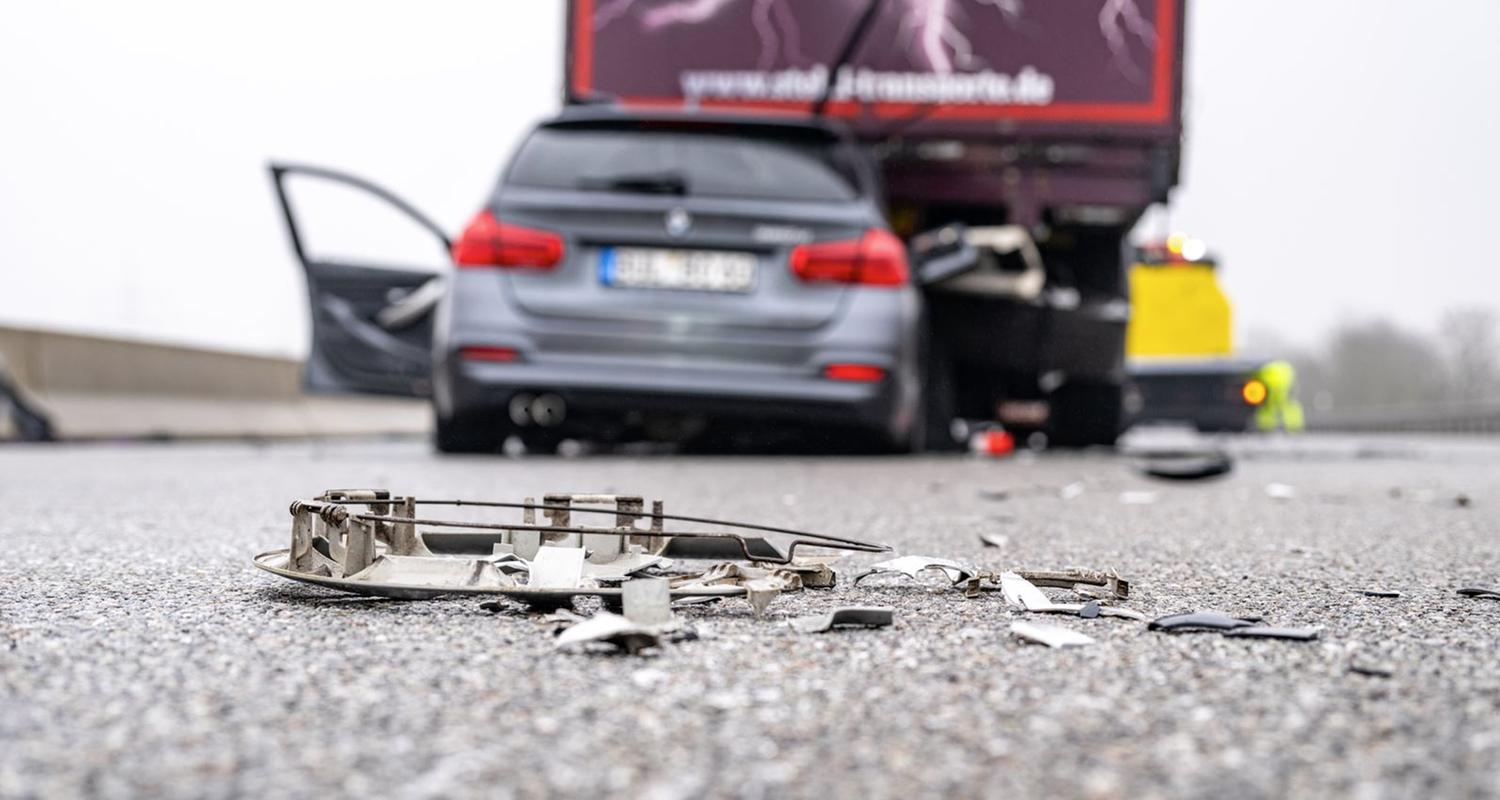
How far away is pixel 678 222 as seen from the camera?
6.61 m

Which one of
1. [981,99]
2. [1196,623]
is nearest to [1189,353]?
[981,99]

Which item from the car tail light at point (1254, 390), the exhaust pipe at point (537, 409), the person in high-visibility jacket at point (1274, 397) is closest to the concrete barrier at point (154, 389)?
→ the exhaust pipe at point (537, 409)

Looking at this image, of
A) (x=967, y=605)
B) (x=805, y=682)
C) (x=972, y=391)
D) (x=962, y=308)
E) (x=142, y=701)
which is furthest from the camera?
(x=972, y=391)

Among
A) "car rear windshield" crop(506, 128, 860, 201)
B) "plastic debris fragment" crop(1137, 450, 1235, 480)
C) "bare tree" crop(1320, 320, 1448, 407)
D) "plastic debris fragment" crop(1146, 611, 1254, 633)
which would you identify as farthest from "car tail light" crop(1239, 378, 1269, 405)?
"bare tree" crop(1320, 320, 1448, 407)

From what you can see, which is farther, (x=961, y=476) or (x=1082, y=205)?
(x=1082, y=205)

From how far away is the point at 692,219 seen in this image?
662cm

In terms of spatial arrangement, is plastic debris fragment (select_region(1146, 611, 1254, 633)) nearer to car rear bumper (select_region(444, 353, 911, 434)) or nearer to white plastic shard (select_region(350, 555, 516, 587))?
white plastic shard (select_region(350, 555, 516, 587))

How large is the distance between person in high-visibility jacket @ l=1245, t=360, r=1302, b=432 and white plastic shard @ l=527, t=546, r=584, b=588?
1489cm

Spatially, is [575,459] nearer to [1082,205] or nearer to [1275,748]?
[1082,205]

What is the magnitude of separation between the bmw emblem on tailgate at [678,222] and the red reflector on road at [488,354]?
2.78 ft

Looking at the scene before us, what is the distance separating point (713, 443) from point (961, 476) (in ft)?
8.29

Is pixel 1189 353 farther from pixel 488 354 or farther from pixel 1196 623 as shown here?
pixel 1196 623

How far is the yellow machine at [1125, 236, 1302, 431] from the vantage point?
1611 centimetres

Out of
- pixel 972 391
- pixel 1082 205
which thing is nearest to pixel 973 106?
pixel 1082 205
